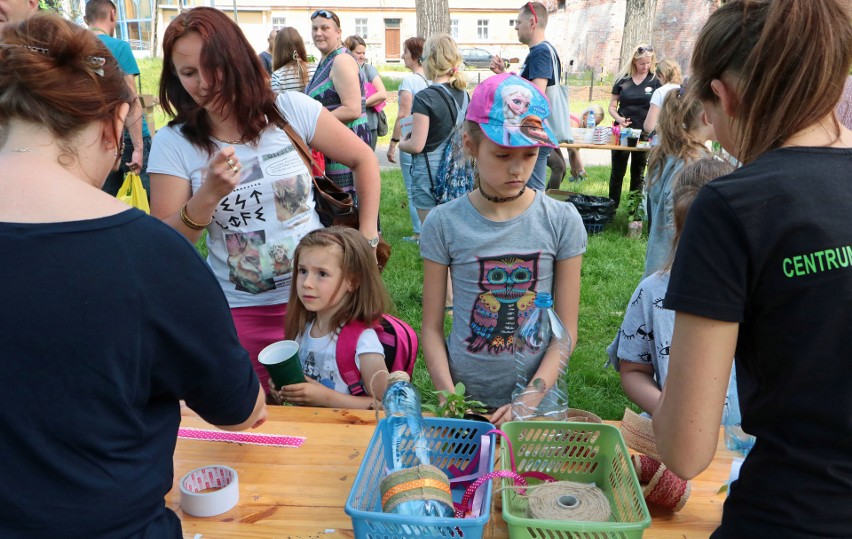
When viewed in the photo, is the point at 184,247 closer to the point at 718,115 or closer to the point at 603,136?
the point at 718,115

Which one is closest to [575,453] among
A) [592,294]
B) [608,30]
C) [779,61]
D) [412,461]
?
[412,461]

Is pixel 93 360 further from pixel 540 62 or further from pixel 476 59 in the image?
pixel 476 59

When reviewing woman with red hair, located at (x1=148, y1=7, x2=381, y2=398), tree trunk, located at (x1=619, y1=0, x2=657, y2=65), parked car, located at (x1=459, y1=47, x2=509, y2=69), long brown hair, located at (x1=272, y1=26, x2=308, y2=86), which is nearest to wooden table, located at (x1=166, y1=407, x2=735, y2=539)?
Result: woman with red hair, located at (x1=148, y1=7, x2=381, y2=398)

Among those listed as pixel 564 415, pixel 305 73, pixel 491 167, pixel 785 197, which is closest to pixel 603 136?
pixel 305 73

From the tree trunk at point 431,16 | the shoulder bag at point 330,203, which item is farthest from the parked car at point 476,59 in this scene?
the shoulder bag at point 330,203

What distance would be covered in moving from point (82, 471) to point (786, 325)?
1.08m

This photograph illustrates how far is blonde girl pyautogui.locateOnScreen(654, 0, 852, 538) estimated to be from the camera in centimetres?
93

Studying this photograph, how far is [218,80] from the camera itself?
2221 mm

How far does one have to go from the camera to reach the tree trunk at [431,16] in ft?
34.8

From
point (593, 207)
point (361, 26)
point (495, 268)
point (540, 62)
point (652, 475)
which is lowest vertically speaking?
point (593, 207)

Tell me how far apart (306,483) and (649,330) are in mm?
1142

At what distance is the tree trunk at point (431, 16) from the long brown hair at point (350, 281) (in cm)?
879

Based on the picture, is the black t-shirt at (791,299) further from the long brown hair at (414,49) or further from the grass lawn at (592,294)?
the long brown hair at (414,49)

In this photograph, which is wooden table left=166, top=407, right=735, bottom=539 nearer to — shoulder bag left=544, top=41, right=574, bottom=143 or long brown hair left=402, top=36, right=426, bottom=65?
shoulder bag left=544, top=41, right=574, bottom=143
